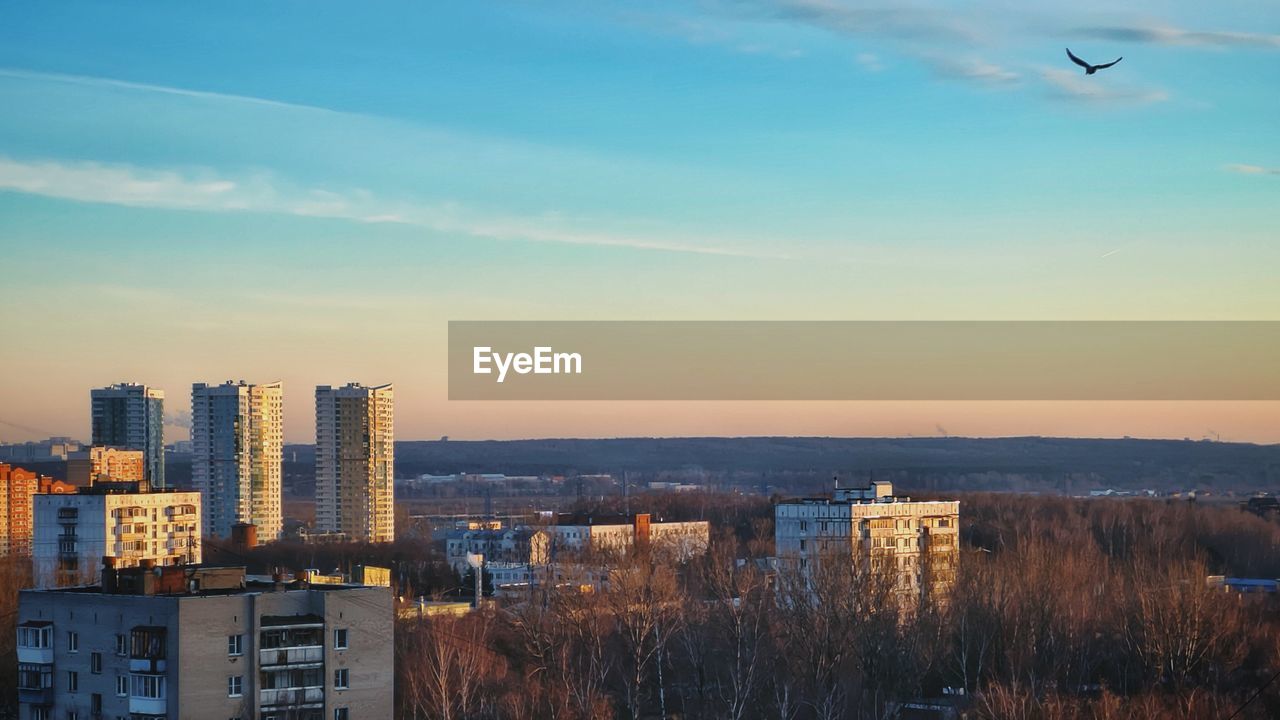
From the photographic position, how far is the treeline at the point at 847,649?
23609mm

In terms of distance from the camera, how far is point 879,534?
121 feet

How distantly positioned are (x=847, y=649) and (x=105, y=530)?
18134mm

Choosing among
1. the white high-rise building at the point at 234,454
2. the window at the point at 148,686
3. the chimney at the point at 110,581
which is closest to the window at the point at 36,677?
the chimney at the point at 110,581

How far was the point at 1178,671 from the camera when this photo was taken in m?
26.0

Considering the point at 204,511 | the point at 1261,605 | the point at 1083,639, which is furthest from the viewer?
the point at 204,511

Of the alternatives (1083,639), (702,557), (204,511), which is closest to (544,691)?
(1083,639)

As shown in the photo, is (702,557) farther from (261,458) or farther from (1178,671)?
(261,458)

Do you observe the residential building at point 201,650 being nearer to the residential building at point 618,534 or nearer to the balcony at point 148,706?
the balcony at point 148,706

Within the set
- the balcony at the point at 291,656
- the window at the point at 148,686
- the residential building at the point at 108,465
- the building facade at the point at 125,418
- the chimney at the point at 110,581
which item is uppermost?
the building facade at the point at 125,418

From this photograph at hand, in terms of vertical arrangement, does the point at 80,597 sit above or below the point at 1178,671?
above

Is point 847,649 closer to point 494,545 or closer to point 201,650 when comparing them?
point 201,650

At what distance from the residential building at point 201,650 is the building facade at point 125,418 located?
5740 centimetres

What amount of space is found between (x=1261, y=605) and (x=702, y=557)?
16.2m

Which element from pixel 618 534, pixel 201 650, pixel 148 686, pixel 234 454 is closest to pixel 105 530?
pixel 148 686
